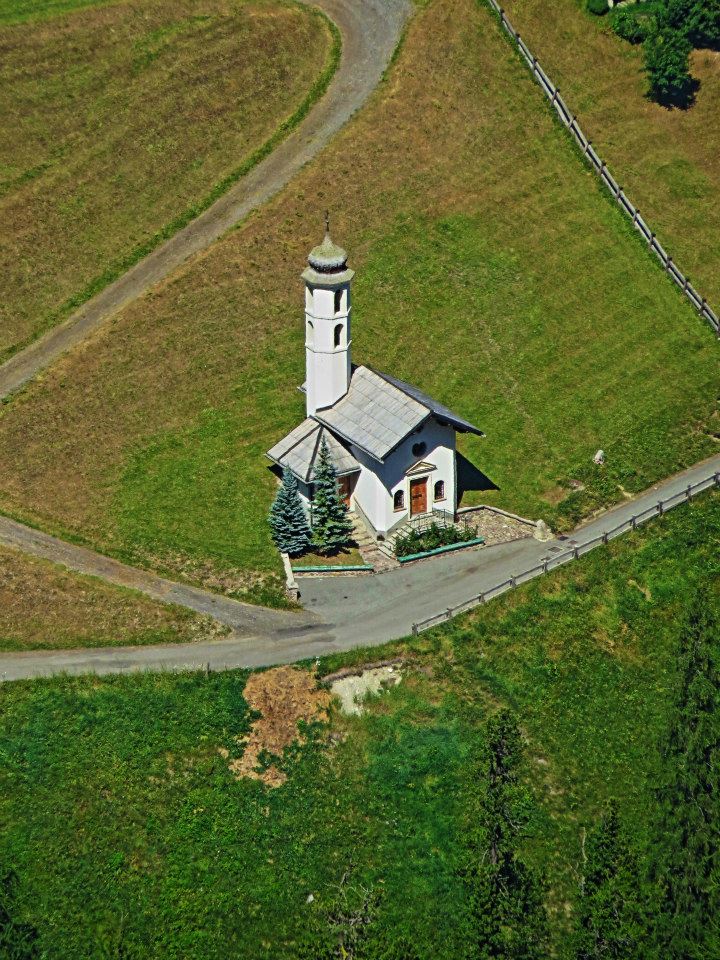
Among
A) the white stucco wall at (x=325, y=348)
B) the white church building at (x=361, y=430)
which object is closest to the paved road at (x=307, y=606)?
the white church building at (x=361, y=430)

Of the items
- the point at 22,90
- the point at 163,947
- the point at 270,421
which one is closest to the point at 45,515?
the point at 270,421

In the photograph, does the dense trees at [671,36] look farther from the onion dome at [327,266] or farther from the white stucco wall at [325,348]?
the onion dome at [327,266]

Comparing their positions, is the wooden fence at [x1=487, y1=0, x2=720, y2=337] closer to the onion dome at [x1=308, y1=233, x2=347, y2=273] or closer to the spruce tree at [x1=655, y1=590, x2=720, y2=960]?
the spruce tree at [x1=655, y1=590, x2=720, y2=960]

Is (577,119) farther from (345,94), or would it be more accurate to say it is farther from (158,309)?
(158,309)

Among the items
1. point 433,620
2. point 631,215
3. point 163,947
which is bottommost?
point 163,947

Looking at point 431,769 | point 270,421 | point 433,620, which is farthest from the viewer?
point 270,421

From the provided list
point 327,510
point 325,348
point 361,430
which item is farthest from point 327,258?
point 327,510

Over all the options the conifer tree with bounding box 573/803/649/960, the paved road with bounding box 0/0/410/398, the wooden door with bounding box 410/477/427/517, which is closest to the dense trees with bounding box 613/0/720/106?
the paved road with bounding box 0/0/410/398
